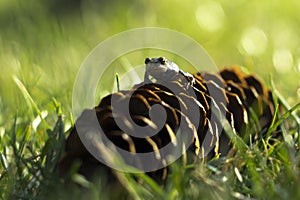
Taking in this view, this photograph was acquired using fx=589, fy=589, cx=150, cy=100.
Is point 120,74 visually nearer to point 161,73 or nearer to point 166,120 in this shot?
point 161,73

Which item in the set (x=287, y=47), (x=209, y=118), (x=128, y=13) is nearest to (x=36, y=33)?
(x=128, y=13)

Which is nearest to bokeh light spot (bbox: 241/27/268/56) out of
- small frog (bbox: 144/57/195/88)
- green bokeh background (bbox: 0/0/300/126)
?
green bokeh background (bbox: 0/0/300/126)

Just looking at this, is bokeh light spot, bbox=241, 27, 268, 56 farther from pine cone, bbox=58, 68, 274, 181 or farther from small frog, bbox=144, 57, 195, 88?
small frog, bbox=144, 57, 195, 88

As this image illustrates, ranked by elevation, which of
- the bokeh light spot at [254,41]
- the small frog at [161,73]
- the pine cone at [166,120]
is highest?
the small frog at [161,73]

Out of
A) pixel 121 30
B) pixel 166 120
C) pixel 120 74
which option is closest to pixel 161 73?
pixel 166 120

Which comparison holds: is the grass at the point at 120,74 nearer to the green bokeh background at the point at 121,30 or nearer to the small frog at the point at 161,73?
the green bokeh background at the point at 121,30

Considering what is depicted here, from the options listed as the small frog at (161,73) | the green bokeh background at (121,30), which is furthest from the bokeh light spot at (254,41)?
the small frog at (161,73)

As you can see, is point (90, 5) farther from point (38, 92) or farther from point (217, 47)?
point (38, 92)
